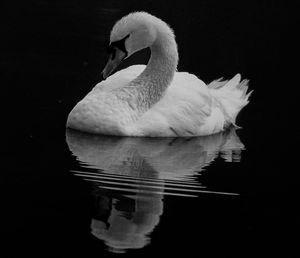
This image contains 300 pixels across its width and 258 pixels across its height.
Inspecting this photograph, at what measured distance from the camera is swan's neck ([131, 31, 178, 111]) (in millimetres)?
12562

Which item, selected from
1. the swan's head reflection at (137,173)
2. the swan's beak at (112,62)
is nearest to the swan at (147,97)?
the swan's beak at (112,62)

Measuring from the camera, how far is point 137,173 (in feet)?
33.2

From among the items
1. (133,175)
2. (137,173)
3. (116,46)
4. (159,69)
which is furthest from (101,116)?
(133,175)

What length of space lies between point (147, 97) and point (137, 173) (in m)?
2.33

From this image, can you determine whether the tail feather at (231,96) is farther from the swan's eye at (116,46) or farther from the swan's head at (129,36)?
the swan's eye at (116,46)

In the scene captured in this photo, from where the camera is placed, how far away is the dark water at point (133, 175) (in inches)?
321

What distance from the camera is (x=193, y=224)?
8.62 m

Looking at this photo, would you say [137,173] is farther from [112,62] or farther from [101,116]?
[112,62]

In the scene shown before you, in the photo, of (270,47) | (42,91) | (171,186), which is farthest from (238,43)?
(171,186)

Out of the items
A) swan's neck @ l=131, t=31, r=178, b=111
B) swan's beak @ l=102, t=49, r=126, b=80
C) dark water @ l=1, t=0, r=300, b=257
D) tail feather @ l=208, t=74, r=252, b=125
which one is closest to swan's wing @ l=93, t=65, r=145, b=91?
swan's neck @ l=131, t=31, r=178, b=111

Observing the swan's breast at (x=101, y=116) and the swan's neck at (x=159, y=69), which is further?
the swan's neck at (x=159, y=69)

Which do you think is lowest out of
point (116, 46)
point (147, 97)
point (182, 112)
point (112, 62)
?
point (182, 112)

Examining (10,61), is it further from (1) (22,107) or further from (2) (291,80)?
(2) (291,80)

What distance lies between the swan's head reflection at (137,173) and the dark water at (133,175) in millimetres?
13
